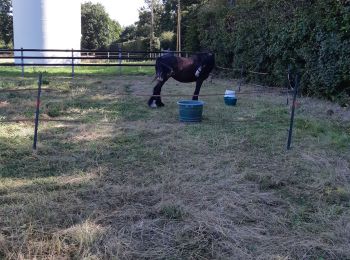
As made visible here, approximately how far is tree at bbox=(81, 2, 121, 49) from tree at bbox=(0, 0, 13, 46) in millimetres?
9943

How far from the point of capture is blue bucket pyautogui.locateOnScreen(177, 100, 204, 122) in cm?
831

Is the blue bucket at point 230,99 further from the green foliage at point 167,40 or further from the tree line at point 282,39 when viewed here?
the green foliage at point 167,40

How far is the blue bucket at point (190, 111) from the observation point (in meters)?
8.31

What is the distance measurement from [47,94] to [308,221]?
952cm

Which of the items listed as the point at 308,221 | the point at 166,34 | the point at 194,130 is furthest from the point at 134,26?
the point at 308,221

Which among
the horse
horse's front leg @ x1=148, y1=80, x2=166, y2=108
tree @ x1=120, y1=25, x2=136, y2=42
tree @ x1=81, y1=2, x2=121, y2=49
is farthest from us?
tree @ x1=120, y1=25, x2=136, y2=42

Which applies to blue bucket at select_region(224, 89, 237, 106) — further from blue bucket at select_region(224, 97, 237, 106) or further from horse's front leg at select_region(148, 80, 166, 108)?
horse's front leg at select_region(148, 80, 166, 108)

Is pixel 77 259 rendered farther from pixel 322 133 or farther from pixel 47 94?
pixel 47 94

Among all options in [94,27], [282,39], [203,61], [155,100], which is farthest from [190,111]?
[94,27]

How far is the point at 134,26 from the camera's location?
6406cm

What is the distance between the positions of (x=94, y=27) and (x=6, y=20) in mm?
12090

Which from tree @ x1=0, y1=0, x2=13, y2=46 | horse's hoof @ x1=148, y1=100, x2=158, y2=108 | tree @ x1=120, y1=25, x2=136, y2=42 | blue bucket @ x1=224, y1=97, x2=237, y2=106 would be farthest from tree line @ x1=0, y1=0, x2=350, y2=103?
tree @ x1=0, y1=0, x2=13, y2=46

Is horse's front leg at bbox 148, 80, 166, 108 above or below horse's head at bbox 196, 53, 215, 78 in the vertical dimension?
below

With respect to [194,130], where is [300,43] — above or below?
above
